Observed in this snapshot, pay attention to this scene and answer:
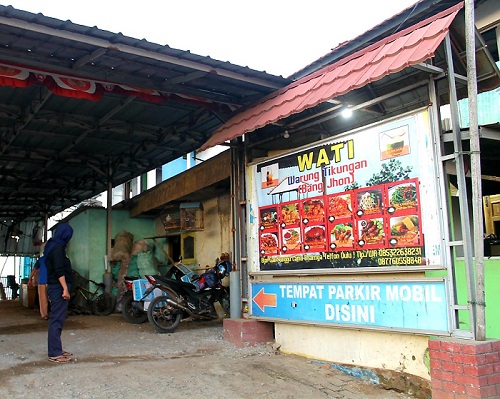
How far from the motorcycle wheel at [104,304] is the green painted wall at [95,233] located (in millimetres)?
1012

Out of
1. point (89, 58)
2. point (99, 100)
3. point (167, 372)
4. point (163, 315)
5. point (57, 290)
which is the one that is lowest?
point (167, 372)

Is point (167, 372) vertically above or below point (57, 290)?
below

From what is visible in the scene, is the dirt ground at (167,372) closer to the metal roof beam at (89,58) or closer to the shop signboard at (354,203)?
the shop signboard at (354,203)

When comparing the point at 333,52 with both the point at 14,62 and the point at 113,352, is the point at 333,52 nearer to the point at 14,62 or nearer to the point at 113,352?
the point at 14,62

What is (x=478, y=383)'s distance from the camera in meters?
3.77

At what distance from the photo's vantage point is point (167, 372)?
201 inches

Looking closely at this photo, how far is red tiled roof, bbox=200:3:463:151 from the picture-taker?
4270 millimetres

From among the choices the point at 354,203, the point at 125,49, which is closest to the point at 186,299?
the point at 354,203

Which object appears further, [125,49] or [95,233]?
[95,233]

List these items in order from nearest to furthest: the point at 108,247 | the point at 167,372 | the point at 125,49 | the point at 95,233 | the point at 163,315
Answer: the point at 167,372
the point at 125,49
the point at 163,315
the point at 108,247
the point at 95,233

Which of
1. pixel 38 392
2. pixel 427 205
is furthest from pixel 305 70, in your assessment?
pixel 38 392

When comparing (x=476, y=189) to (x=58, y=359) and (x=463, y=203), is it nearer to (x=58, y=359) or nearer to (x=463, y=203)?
(x=463, y=203)

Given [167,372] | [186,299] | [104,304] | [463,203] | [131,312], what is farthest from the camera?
[104,304]

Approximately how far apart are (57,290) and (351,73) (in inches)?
168
